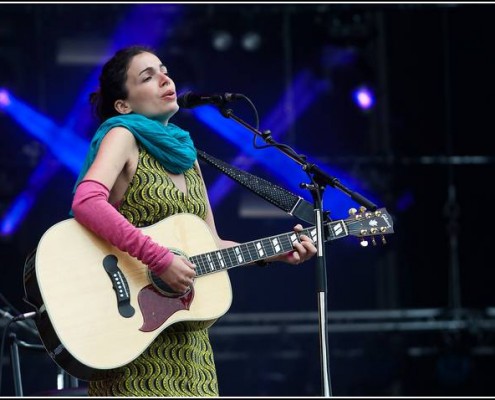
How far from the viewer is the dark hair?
3.15 metres

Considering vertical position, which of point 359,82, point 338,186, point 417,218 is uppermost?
point 359,82

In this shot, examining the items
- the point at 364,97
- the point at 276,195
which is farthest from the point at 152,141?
the point at 364,97

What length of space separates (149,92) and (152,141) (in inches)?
7.3

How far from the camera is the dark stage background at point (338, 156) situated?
6.41 meters

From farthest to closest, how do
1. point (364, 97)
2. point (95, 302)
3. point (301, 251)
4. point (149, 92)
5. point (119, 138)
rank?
point (364, 97), point (301, 251), point (149, 92), point (119, 138), point (95, 302)

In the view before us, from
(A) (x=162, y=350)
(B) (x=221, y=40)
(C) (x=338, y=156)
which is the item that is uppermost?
(B) (x=221, y=40)

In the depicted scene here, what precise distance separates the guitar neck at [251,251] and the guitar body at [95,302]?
3.7 inches

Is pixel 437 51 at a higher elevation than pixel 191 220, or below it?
higher

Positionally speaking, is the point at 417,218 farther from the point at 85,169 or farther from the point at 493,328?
the point at 85,169

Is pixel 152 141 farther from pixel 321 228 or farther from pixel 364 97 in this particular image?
pixel 364 97

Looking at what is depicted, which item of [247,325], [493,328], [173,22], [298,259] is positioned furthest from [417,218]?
[298,259]

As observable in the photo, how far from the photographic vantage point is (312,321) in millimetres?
6590

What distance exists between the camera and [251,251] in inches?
126

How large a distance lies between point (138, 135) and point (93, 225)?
34cm
